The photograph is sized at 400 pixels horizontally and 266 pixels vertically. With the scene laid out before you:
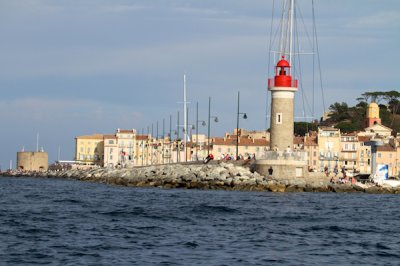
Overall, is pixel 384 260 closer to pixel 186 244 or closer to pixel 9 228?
pixel 186 244

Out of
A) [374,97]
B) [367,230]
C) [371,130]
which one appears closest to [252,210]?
[367,230]

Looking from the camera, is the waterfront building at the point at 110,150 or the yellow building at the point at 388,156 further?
the waterfront building at the point at 110,150

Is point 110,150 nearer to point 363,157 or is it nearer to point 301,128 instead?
point 301,128

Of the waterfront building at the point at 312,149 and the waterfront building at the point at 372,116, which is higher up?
the waterfront building at the point at 372,116

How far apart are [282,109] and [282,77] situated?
7.37 feet

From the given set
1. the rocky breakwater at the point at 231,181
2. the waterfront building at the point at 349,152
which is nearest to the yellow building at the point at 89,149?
the waterfront building at the point at 349,152

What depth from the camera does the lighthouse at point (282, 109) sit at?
67938mm

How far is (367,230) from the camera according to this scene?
34406 mm

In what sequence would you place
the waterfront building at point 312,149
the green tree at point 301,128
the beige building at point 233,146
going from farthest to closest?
the green tree at point 301,128, the beige building at point 233,146, the waterfront building at point 312,149

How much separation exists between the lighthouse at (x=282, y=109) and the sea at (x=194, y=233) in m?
21.1

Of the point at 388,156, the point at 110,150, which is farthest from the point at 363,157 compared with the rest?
the point at 110,150

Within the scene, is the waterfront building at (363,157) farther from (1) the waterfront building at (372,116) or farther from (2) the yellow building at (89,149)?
(2) the yellow building at (89,149)

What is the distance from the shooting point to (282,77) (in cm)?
6806

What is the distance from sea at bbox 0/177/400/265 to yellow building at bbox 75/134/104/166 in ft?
415
